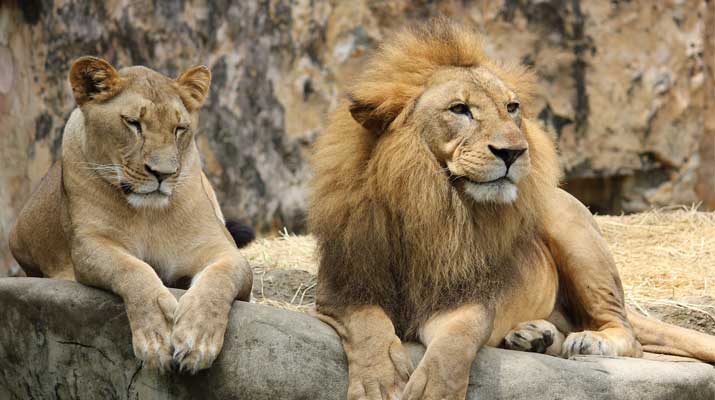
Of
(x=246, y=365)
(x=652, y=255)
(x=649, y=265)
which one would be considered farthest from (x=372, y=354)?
(x=652, y=255)

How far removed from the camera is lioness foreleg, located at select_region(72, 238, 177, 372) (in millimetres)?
3483

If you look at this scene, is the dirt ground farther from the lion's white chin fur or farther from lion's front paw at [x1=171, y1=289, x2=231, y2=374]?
lion's front paw at [x1=171, y1=289, x2=231, y2=374]

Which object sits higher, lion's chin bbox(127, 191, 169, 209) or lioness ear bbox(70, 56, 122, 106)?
lioness ear bbox(70, 56, 122, 106)

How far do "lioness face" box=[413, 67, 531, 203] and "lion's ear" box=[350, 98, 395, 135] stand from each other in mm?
122

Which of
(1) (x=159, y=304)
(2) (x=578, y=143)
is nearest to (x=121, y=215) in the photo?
(1) (x=159, y=304)

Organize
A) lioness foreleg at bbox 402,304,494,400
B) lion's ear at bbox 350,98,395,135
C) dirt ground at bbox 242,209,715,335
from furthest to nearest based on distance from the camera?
dirt ground at bbox 242,209,715,335 < lion's ear at bbox 350,98,395,135 < lioness foreleg at bbox 402,304,494,400

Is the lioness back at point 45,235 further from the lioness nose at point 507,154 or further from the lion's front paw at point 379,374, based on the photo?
the lioness nose at point 507,154

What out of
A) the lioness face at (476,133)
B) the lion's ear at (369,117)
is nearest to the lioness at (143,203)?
the lion's ear at (369,117)

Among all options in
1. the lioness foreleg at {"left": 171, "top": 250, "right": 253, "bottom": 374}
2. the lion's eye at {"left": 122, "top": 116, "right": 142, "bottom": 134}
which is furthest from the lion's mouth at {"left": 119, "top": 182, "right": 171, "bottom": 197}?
the lioness foreleg at {"left": 171, "top": 250, "right": 253, "bottom": 374}

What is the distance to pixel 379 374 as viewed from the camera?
3.59 meters

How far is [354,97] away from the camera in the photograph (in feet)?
13.2

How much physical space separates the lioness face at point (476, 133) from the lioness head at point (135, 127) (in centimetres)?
89

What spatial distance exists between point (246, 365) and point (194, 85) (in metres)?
1.22

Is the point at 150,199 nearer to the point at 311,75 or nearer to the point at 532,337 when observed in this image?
the point at 532,337
